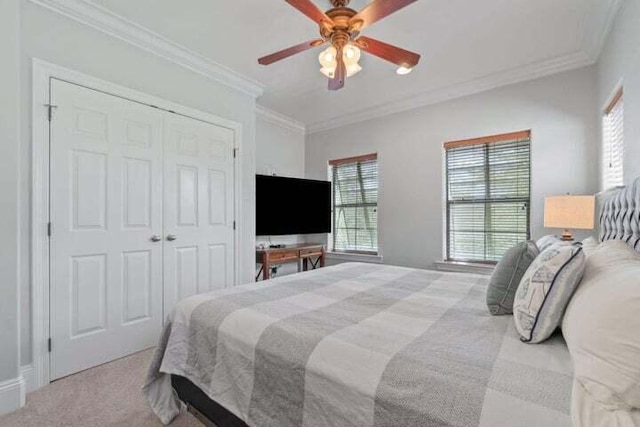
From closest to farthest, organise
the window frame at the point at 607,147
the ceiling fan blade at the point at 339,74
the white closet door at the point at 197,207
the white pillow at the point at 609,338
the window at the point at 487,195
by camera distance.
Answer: the white pillow at the point at 609,338 → the ceiling fan blade at the point at 339,74 → the window frame at the point at 607,147 → the white closet door at the point at 197,207 → the window at the point at 487,195

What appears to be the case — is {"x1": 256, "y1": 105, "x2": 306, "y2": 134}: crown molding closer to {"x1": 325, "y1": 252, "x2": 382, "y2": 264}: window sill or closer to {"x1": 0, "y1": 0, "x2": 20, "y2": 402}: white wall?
{"x1": 325, "y1": 252, "x2": 382, "y2": 264}: window sill

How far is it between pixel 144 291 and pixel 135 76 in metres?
1.82

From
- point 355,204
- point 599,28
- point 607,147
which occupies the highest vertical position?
point 599,28

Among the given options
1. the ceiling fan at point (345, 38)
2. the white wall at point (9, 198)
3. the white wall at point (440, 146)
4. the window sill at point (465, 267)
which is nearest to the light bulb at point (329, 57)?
the ceiling fan at point (345, 38)

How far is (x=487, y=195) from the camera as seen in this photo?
3.47 meters

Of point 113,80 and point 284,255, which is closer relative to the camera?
point 113,80

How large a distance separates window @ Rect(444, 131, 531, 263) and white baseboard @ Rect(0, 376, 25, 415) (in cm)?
385

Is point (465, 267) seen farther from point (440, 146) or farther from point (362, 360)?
point (362, 360)

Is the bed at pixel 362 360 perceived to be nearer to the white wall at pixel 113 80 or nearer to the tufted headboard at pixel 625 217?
the tufted headboard at pixel 625 217

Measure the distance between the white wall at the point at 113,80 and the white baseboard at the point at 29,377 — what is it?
0.05 metres

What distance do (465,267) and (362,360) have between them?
9.59 ft

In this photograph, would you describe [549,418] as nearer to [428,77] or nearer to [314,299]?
[314,299]

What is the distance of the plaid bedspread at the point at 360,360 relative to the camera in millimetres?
812

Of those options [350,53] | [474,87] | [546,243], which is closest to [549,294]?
[546,243]
